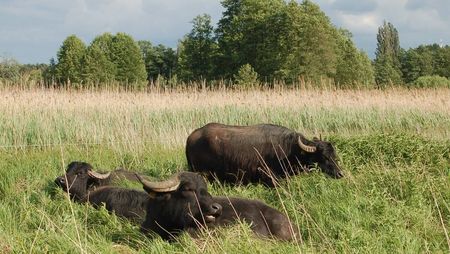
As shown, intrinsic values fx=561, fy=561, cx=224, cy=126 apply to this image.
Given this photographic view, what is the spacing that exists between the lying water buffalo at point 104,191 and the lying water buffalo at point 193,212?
1.08 m

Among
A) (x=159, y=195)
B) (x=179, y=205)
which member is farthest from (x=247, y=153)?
(x=179, y=205)

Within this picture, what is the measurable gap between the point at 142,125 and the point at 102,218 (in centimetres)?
725

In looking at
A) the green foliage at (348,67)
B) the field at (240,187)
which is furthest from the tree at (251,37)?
the field at (240,187)

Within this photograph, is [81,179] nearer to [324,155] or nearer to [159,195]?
[159,195]

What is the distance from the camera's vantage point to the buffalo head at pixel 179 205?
Answer: 5.58 meters

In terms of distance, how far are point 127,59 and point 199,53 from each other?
37.6 ft

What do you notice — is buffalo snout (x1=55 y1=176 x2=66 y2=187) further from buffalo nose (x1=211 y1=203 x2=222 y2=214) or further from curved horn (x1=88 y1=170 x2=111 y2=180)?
buffalo nose (x1=211 y1=203 x2=222 y2=214)

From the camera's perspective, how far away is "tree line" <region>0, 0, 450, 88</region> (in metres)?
42.2

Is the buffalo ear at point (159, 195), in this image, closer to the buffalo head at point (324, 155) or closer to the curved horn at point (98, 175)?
the curved horn at point (98, 175)

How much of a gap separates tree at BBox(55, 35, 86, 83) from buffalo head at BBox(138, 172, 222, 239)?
4342 cm

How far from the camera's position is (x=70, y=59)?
177 ft

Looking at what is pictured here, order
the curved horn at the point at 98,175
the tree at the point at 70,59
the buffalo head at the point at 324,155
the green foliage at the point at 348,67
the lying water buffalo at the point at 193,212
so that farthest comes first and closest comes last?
the tree at the point at 70,59, the green foliage at the point at 348,67, the buffalo head at the point at 324,155, the curved horn at the point at 98,175, the lying water buffalo at the point at 193,212

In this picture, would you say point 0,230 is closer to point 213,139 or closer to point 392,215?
point 392,215

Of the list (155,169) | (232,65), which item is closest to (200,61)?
(232,65)
